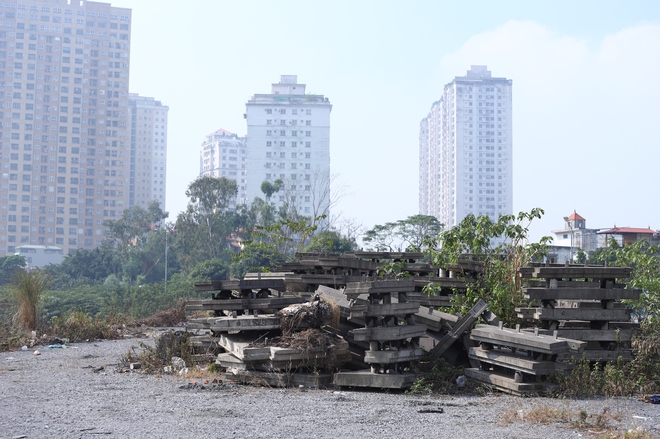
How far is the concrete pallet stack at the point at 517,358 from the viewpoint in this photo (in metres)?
7.50

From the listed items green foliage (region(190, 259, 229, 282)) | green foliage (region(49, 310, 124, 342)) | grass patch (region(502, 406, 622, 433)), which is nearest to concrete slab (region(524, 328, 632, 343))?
grass patch (region(502, 406, 622, 433))

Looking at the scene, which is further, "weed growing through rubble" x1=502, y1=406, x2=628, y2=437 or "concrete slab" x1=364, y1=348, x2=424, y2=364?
"concrete slab" x1=364, y1=348, x2=424, y2=364

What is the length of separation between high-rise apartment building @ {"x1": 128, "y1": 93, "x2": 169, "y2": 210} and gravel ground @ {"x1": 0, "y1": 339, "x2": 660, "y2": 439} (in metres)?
129

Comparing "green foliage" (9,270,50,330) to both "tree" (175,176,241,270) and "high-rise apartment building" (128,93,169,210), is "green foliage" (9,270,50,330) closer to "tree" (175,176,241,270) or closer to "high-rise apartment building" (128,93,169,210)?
"tree" (175,176,241,270)

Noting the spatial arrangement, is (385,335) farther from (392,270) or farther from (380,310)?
(392,270)

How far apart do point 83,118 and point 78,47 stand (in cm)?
1339

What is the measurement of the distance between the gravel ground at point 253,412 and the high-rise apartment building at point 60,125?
106206mm

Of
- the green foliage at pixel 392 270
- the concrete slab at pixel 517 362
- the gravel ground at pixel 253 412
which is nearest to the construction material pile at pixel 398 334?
the concrete slab at pixel 517 362

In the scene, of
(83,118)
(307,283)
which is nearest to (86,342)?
(307,283)

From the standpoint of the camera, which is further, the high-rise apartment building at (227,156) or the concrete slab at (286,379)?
the high-rise apartment building at (227,156)

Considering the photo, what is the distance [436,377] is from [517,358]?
1.06 m

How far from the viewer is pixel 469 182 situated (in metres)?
141

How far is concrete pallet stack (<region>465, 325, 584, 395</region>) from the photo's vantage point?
750cm

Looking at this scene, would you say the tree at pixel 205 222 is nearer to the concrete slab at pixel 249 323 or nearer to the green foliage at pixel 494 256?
the green foliage at pixel 494 256
